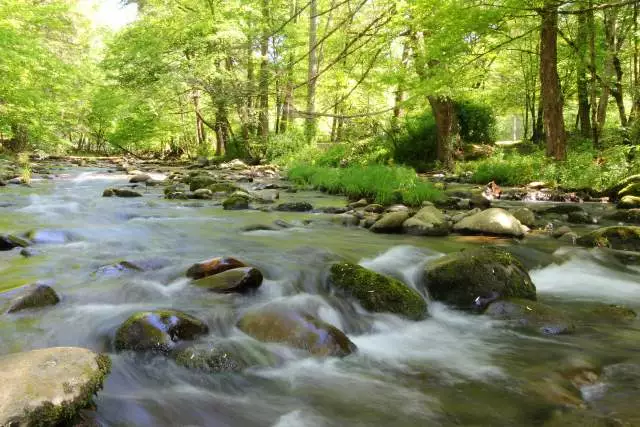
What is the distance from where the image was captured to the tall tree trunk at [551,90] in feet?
35.1

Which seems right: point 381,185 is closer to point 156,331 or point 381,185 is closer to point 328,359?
point 328,359

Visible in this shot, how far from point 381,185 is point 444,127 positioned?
5.81 m

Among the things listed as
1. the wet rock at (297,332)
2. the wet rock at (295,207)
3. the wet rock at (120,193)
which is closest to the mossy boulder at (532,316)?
the wet rock at (297,332)

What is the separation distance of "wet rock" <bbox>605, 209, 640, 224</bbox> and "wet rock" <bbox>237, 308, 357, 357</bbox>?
646cm

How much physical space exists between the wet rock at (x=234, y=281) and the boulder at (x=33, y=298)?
1.13 m

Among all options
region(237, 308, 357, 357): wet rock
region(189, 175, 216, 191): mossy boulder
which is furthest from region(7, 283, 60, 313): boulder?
region(189, 175, 216, 191): mossy boulder

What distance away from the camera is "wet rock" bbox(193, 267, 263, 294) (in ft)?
13.8

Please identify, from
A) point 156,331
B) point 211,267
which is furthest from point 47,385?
point 211,267

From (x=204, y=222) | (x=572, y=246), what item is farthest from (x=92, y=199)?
(x=572, y=246)

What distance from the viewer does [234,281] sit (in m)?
4.25

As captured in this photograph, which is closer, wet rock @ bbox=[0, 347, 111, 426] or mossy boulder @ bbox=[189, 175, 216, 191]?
wet rock @ bbox=[0, 347, 111, 426]

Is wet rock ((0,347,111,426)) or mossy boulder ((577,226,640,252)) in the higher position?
mossy boulder ((577,226,640,252))

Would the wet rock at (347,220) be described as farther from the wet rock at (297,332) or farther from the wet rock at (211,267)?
the wet rock at (297,332)

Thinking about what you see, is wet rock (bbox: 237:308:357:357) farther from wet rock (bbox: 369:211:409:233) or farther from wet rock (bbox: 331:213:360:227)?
wet rock (bbox: 331:213:360:227)
